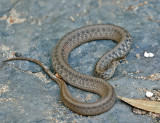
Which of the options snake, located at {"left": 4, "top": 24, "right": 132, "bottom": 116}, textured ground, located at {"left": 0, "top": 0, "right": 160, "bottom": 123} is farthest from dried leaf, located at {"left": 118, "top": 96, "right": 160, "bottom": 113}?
snake, located at {"left": 4, "top": 24, "right": 132, "bottom": 116}

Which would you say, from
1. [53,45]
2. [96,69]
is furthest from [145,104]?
[53,45]

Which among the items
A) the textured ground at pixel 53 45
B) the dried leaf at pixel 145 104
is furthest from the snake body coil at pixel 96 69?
the dried leaf at pixel 145 104

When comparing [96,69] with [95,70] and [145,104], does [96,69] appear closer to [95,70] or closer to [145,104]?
[95,70]

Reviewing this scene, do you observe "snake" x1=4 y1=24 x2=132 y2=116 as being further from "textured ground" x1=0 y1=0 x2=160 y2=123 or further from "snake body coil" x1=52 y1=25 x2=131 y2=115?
"textured ground" x1=0 y1=0 x2=160 y2=123

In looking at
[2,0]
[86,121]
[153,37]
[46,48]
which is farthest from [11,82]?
[153,37]

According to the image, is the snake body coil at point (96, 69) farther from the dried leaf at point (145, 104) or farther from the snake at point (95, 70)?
the dried leaf at point (145, 104)

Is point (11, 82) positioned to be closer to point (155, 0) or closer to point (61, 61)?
point (61, 61)
